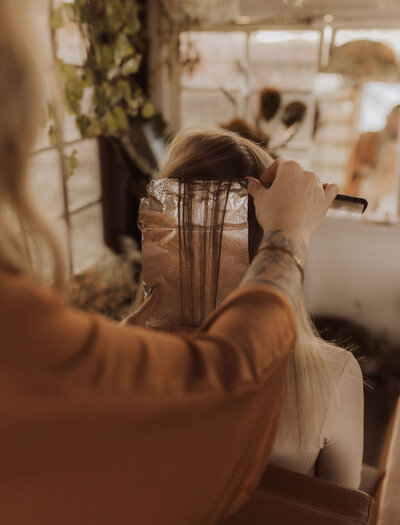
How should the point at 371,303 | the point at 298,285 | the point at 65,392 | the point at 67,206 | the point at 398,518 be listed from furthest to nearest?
the point at 371,303, the point at 67,206, the point at 398,518, the point at 298,285, the point at 65,392

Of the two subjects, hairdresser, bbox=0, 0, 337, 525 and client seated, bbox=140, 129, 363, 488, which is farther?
client seated, bbox=140, 129, 363, 488

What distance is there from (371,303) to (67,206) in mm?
1687

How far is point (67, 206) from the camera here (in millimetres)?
2162

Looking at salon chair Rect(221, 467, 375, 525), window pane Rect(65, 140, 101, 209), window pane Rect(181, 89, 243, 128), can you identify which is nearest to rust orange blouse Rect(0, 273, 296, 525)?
salon chair Rect(221, 467, 375, 525)

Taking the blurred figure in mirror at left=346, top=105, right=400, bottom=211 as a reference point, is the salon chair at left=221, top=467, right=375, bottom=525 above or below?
below

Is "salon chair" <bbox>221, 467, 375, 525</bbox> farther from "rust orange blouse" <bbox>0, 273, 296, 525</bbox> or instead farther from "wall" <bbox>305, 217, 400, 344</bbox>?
"wall" <bbox>305, 217, 400, 344</bbox>

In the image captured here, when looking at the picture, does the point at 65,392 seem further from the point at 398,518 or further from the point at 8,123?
the point at 398,518

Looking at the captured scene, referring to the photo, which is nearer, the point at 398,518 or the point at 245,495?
the point at 245,495

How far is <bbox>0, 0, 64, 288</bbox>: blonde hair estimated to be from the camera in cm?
41

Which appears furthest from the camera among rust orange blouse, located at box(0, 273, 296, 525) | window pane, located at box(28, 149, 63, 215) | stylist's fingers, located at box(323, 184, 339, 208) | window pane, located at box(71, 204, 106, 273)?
window pane, located at box(71, 204, 106, 273)

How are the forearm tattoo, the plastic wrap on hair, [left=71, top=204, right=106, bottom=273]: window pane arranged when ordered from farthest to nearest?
1. [left=71, top=204, right=106, bottom=273]: window pane
2. the plastic wrap on hair
3. the forearm tattoo

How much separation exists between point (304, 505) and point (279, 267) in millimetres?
414

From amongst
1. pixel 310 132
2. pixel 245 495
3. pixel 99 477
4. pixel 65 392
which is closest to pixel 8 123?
pixel 65 392

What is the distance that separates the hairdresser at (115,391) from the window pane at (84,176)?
1779 mm
